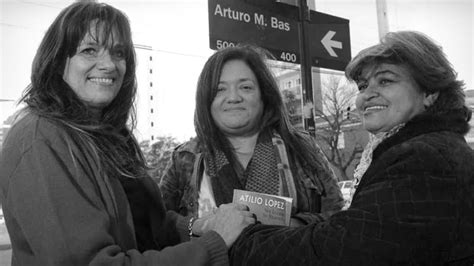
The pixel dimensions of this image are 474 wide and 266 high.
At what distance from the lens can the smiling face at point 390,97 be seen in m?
1.76

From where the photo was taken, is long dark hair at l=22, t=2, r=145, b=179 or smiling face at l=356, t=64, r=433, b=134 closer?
long dark hair at l=22, t=2, r=145, b=179

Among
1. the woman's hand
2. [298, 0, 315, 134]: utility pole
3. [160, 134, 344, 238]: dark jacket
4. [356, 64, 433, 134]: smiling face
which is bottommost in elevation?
the woman's hand

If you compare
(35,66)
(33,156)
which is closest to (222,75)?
(35,66)

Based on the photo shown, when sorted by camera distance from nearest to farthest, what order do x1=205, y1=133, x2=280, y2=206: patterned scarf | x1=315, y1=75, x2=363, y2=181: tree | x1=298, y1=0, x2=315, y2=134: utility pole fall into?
1. x1=205, y1=133, x2=280, y2=206: patterned scarf
2. x1=298, y1=0, x2=315, y2=134: utility pole
3. x1=315, y1=75, x2=363, y2=181: tree

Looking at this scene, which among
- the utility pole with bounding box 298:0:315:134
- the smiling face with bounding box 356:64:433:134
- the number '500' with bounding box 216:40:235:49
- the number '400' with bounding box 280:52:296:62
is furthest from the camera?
the utility pole with bounding box 298:0:315:134

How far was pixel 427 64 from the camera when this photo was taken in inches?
67.7

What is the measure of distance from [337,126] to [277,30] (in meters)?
4.13

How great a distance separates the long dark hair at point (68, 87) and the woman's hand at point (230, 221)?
1.32ft

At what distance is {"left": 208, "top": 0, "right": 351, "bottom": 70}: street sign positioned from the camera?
2779mm

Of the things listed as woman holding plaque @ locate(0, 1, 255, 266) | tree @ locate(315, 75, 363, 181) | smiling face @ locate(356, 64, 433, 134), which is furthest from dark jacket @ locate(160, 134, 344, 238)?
tree @ locate(315, 75, 363, 181)

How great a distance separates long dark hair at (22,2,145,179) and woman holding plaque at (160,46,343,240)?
24.0 inches

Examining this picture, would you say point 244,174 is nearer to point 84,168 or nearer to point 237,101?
point 237,101

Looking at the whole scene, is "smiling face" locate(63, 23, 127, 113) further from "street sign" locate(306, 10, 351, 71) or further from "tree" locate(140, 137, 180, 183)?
"street sign" locate(306, 10, 351, 71)

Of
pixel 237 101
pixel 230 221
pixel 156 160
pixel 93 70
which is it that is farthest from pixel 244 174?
pixel 156 160
